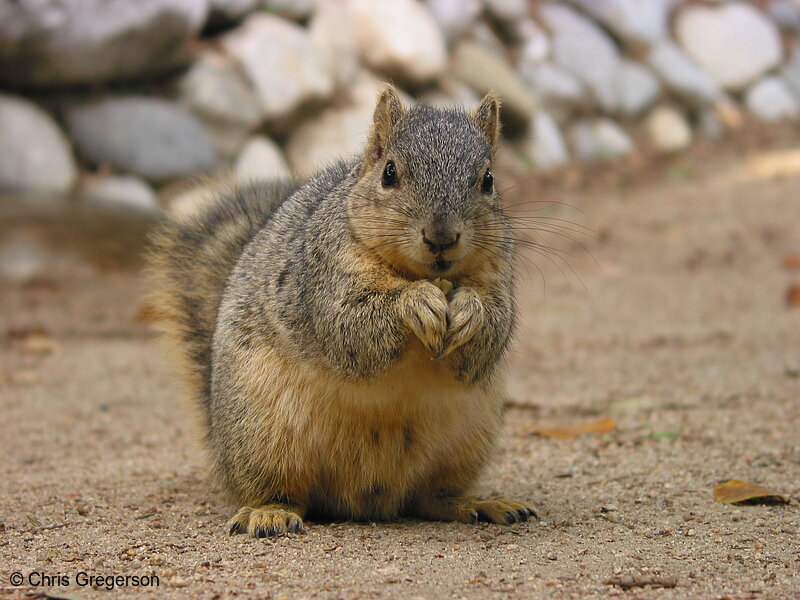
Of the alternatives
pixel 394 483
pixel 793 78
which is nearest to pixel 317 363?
pixel 394 483

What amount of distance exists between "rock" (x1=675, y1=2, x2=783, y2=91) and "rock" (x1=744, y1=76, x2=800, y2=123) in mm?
144

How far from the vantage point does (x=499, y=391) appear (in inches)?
128

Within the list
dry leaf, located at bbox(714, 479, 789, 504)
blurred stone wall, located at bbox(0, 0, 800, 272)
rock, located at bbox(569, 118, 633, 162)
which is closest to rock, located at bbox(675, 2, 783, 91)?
blurred stone wall, located at bbox(0, 0, 800, 272)

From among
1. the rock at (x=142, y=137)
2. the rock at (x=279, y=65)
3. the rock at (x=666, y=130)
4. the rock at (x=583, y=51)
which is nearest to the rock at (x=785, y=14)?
the rock at (x=666, y=130)

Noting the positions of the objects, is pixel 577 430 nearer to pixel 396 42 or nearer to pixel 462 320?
pixel 462 320

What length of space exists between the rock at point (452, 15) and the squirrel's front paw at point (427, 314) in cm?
761

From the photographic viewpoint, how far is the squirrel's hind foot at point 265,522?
9.53 ft

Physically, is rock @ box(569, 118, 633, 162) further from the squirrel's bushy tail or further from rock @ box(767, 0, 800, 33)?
the squirrel's bushy tail

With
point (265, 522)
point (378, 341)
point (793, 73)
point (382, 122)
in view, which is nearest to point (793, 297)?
point (382, 122)

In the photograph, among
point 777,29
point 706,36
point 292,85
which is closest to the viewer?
point 292,85

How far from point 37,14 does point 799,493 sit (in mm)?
5217

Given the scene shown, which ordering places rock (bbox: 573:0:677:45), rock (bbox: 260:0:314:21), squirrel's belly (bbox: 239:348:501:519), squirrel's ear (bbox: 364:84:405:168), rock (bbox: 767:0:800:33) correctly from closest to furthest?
squirrel's belly (bbox: 239:348:501:519)
squirrel's ear (bbox: 364:84:405:168)
rock (bbox: 260:0:314:21)
rock (bbox: 573:0:677:45)
rock (bbox: 767:0:800:33)

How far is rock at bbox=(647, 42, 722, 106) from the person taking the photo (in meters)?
12.4

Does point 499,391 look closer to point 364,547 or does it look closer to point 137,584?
point 364,547
